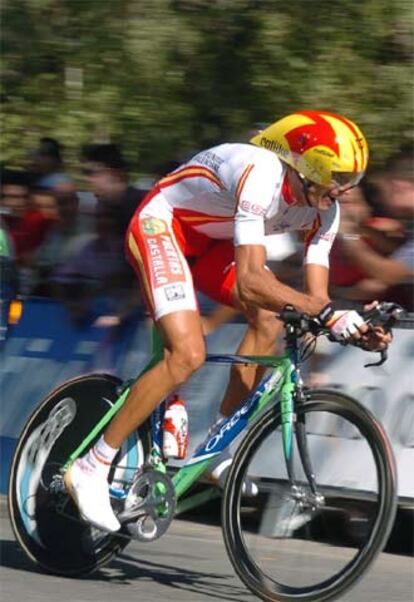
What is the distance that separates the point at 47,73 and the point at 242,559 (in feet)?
17.3

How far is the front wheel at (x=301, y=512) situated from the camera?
557cm

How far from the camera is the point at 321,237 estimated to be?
604cm

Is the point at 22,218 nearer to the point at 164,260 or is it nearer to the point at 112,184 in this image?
the point at 112,184

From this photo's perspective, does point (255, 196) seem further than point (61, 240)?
No

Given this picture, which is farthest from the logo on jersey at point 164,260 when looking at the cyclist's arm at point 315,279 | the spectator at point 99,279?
the spectator at point 99,279

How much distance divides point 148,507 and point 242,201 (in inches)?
50.5

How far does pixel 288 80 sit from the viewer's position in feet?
30.8

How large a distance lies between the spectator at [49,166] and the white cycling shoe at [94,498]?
389 centimetres

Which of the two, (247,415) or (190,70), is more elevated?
(190,70)

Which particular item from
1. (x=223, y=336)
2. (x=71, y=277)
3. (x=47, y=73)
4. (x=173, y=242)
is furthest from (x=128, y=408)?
(x=47, y=73)

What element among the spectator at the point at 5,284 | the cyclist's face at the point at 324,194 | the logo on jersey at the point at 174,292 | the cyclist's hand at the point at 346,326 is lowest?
the spectator at the point at 5,284

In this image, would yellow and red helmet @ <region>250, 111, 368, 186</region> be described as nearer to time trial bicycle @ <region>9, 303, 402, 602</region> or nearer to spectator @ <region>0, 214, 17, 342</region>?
time trial bicycle @ <region>9, 303, 402, 602</region>

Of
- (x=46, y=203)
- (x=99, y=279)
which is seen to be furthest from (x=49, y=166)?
(x=99, y=279)

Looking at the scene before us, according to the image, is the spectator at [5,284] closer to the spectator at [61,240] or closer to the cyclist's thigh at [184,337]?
the spectator at [61,240]
